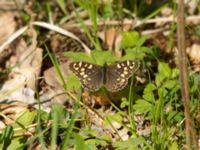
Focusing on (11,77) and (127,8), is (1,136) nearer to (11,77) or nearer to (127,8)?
(11,77)

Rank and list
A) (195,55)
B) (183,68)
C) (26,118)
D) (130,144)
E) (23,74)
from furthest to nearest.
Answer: (195,55) < (23,74) < (26,118) < (130,144) < (183,68)

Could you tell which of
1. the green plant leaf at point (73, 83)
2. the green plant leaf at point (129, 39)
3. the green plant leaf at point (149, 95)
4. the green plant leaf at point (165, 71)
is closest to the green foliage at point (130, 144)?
the green plant leaf at point (149, 95)

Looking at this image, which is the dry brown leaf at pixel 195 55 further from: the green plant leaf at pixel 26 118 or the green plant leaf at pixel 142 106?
the green plant leaf at pixel 26 118

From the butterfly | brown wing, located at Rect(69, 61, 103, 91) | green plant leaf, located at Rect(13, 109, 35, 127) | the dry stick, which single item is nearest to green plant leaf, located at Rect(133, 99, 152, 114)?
the butterfly

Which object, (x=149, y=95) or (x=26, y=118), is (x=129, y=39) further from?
(x=26, y=118)

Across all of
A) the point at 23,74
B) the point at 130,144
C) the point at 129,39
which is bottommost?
the point at 130,144

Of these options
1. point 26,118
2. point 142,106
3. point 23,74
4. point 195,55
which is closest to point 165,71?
point 142,106

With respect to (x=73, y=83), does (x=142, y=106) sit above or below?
below

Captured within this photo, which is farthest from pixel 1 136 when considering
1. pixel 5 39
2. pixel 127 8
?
pixel 127 8
